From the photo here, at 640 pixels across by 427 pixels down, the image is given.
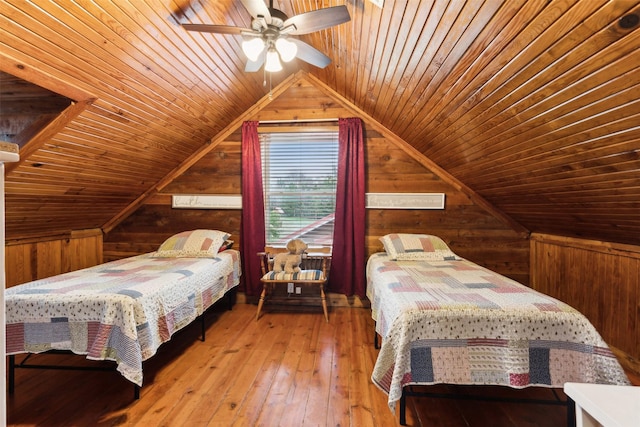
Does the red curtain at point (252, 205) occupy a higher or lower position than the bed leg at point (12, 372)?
higher

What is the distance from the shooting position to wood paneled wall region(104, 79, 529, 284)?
3.38 meters

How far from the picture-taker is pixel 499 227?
3.36m

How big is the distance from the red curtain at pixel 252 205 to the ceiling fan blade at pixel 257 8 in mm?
1942

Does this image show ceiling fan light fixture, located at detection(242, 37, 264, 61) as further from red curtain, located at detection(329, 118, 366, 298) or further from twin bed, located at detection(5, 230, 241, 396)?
red curtain, located at detection(329, 118, 366, 298)

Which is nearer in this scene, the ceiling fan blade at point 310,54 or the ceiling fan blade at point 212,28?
the ceiling fan blade at point 212,28

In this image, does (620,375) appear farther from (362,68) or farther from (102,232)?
(102,232)

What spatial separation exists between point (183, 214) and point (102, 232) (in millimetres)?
1034

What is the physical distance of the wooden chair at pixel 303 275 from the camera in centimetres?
308

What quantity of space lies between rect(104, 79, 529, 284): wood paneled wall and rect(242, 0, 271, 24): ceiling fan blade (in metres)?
1.92

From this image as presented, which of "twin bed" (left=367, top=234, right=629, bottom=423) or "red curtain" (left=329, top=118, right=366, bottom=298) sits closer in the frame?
"twin bed" (left=367, top=234, right=629, bottom=423)

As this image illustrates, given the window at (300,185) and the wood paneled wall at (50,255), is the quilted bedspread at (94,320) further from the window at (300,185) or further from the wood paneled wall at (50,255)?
the window at (300,185)

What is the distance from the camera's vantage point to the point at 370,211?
3.50m

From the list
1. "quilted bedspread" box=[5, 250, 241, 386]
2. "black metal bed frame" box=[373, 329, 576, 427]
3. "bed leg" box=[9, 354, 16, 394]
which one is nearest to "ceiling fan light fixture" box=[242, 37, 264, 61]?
"quilted bedspread" box=[5, 250, 241, 386]

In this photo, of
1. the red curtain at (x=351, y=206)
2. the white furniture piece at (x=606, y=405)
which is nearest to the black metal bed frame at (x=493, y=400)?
the white furniture piece at (x=606, y=405)
